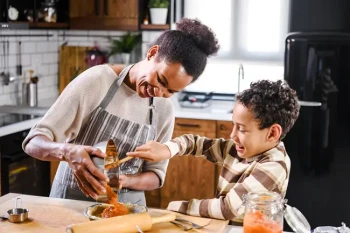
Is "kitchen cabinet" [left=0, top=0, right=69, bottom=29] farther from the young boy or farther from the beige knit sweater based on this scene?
the young boy

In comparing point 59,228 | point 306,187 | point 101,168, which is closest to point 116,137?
point 101,168

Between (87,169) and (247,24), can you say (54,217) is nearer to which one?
(87,169)

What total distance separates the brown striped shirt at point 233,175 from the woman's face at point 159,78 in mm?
178

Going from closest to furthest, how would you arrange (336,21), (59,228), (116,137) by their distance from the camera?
1. (59,228)
2. (116,137)
3. (336,21)

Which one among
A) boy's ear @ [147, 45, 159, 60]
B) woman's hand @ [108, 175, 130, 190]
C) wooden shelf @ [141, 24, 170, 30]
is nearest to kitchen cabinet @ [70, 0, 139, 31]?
wooden shelf @ [141, 24, 170, 30]

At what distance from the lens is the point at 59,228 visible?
157cm

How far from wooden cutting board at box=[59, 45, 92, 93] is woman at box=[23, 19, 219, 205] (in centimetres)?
274

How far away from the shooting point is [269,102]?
1.71 m

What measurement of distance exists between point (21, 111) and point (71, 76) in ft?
2.95

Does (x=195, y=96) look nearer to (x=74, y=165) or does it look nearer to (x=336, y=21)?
(x=336, y=21)

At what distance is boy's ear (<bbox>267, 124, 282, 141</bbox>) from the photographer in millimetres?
1720

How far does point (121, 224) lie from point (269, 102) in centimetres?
58

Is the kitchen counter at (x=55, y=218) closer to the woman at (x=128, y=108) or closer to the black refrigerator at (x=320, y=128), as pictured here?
the woman at (x=128, y=108)

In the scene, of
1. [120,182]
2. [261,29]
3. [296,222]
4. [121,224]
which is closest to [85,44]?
[261,29]
